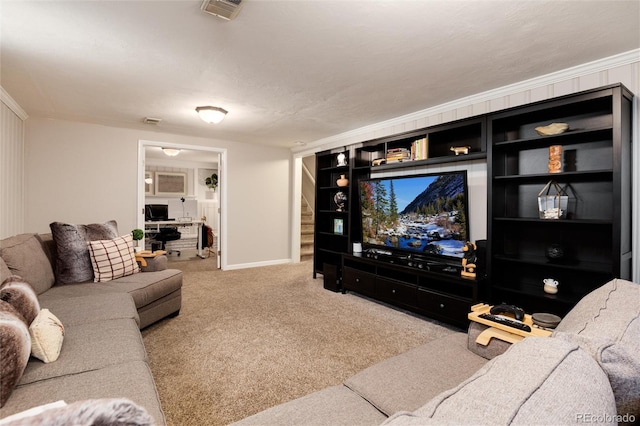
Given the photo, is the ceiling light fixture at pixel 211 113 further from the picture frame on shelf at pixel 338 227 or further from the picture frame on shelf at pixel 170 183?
the picture frame on shelf at pixel 170 183

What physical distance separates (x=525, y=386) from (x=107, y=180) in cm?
543

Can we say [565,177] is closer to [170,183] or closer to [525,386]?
[525,386]

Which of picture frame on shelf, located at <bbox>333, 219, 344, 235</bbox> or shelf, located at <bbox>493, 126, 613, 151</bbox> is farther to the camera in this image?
picture frame on shelf, located at <bbox>333, 219, 344, 235</bbox>

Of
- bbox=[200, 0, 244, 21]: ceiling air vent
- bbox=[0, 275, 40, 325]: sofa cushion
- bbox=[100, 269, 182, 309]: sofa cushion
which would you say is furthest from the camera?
bbox=[100, 269, 182, 309]: sofa cushion

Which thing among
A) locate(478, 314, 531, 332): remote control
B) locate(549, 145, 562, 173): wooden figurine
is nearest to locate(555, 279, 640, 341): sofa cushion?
locate(478, 314, 531, 332): remote control

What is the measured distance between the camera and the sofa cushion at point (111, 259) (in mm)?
2814

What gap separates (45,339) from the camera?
55.6 inches

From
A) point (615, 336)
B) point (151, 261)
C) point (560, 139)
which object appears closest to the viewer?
point (615, 336)

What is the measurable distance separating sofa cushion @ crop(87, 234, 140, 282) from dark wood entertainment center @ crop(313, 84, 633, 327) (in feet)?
8.61

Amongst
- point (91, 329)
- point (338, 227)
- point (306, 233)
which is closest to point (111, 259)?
point (91, 329)

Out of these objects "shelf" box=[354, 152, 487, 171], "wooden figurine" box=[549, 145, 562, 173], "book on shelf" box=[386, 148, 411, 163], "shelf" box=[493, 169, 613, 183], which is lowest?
"shelf" box=[493, 169, 613, 183]

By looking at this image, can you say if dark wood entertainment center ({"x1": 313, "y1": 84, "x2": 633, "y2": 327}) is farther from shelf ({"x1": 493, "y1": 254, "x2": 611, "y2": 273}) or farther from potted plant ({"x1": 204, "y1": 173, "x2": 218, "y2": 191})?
potted plant ({"x1": 204, "y1": 173, "x2": 218, "y2": 191})

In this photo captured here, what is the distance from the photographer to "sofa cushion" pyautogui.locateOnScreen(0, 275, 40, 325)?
1.46 metres

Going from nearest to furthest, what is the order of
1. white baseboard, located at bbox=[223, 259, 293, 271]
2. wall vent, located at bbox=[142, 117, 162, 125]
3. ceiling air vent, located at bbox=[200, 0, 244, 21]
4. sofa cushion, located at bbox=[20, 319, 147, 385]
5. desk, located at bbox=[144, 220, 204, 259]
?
sofa cushion, located at bbox=[20, 319, 147, 385] → ceiling air vent, located at bbox=[200, 0, 244, 21] → wall vent, located at bbox=[142, 117, 162, 125] → white baseboard, located at bbox=[223, 259, 293, 271] → desk, located at bbox=[144, 220, 204, 259]
